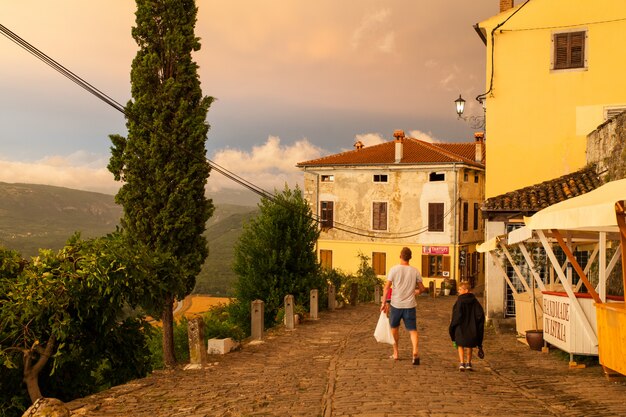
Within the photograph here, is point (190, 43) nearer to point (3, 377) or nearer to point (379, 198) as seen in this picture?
point (3, 377)

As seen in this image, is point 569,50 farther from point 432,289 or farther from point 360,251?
point 360,251

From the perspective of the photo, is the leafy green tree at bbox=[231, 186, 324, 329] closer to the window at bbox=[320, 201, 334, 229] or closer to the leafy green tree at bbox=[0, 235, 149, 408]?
the leafy green tree at bbox=[0, 235, 149, 408]

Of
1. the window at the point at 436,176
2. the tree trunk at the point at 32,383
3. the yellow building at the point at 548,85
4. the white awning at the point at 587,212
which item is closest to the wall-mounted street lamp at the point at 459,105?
the yellow building at the point at 548,85

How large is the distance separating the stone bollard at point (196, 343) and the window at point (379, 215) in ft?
101

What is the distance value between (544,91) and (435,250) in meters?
22.5

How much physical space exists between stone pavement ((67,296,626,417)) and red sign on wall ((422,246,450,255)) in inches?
1082

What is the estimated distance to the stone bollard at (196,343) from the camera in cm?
1009

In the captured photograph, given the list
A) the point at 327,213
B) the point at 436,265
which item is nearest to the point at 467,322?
the point at 436,265

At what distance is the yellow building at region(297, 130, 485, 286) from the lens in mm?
38688

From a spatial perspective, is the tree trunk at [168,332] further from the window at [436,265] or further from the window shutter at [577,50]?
the window at [436,265]

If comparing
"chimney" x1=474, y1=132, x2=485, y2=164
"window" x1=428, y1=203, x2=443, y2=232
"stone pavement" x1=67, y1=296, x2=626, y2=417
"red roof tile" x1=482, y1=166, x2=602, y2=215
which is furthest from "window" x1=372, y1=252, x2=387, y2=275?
"stone pavement" x1=67, y1=296, x2=626, y2=417

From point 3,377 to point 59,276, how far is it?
2277 millimetres

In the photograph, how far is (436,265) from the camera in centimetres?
3912

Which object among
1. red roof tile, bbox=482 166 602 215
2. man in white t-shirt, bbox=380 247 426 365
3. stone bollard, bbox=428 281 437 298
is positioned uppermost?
red roof tile, bbox=482 166 602 215
